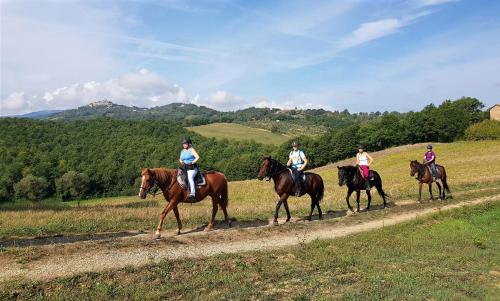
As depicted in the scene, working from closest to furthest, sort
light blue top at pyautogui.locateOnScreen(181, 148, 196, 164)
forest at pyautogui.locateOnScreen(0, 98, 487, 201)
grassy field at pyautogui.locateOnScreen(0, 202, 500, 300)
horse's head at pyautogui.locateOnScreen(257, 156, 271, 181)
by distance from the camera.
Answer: grassy field at pyautogui.locateOnScreen(0, 202, 500, 300) < light blue top at pyautogui.locateOnScreen(181, 148, 196, 164) < horse's head at pyautogui.locateOnScreen(257, 156, 271, 181) < forest at pyautogui.locateOnScreen(0, 98, 487, 201)

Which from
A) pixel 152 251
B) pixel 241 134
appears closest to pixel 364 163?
pixel 152 251

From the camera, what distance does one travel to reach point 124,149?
4941 inches

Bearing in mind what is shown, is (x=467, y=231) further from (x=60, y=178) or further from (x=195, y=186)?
(x=60, y=178)

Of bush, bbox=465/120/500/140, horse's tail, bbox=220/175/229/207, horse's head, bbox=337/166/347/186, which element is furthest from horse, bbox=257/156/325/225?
bush, bbox=465/120/500/140

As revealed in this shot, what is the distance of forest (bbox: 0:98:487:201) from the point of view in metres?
92.8

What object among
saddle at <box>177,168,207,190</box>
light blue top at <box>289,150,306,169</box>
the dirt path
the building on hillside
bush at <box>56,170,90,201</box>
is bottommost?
bush at <box>56,170,90,201</box>

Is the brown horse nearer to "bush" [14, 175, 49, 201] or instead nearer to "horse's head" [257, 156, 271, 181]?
"horse's head" [257, 156, 271, 181]

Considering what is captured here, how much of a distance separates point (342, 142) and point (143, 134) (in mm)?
81465

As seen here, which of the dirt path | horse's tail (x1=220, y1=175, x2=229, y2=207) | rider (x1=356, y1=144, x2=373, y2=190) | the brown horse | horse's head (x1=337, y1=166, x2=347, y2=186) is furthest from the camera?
rider (x1=356, y1=144, x2=373, y2=190)

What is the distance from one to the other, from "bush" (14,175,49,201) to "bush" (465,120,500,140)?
9475 centimetres

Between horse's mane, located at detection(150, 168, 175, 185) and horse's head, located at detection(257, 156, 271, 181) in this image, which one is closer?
horse's mane, located at detection(150, 168, 175, 185)

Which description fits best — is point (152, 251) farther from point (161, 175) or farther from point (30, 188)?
point (30, 188)

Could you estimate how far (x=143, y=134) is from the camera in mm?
151875

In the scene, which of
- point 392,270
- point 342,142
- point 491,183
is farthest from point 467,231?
point 342,142
